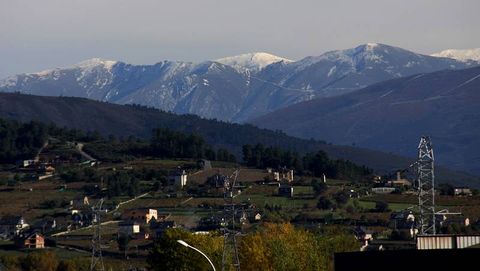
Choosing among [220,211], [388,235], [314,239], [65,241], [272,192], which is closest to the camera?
[314,239]

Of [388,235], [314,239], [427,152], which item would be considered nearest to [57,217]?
[388,235]

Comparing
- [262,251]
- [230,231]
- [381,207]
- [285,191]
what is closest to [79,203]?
[285,191]

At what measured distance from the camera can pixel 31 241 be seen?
156m

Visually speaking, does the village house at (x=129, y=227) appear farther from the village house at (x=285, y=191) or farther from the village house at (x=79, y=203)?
the village house at (x=285, y=191)

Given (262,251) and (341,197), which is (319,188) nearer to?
(341,197)

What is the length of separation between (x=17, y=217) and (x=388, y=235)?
1800 inches

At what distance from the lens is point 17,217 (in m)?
172

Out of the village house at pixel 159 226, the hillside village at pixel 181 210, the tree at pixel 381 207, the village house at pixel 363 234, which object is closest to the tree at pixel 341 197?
the hillside village at pixel 181 210

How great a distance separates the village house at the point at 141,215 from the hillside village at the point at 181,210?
111 millimetres

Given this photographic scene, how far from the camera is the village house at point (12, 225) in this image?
166875mm

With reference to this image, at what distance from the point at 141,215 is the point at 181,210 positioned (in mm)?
5283

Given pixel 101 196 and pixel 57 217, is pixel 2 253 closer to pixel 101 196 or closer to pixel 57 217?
pixel 57 217

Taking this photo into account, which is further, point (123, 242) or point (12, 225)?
point (12, 225)

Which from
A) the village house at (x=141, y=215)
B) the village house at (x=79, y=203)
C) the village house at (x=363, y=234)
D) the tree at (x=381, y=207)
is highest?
the village house at (x=79, y=203)
